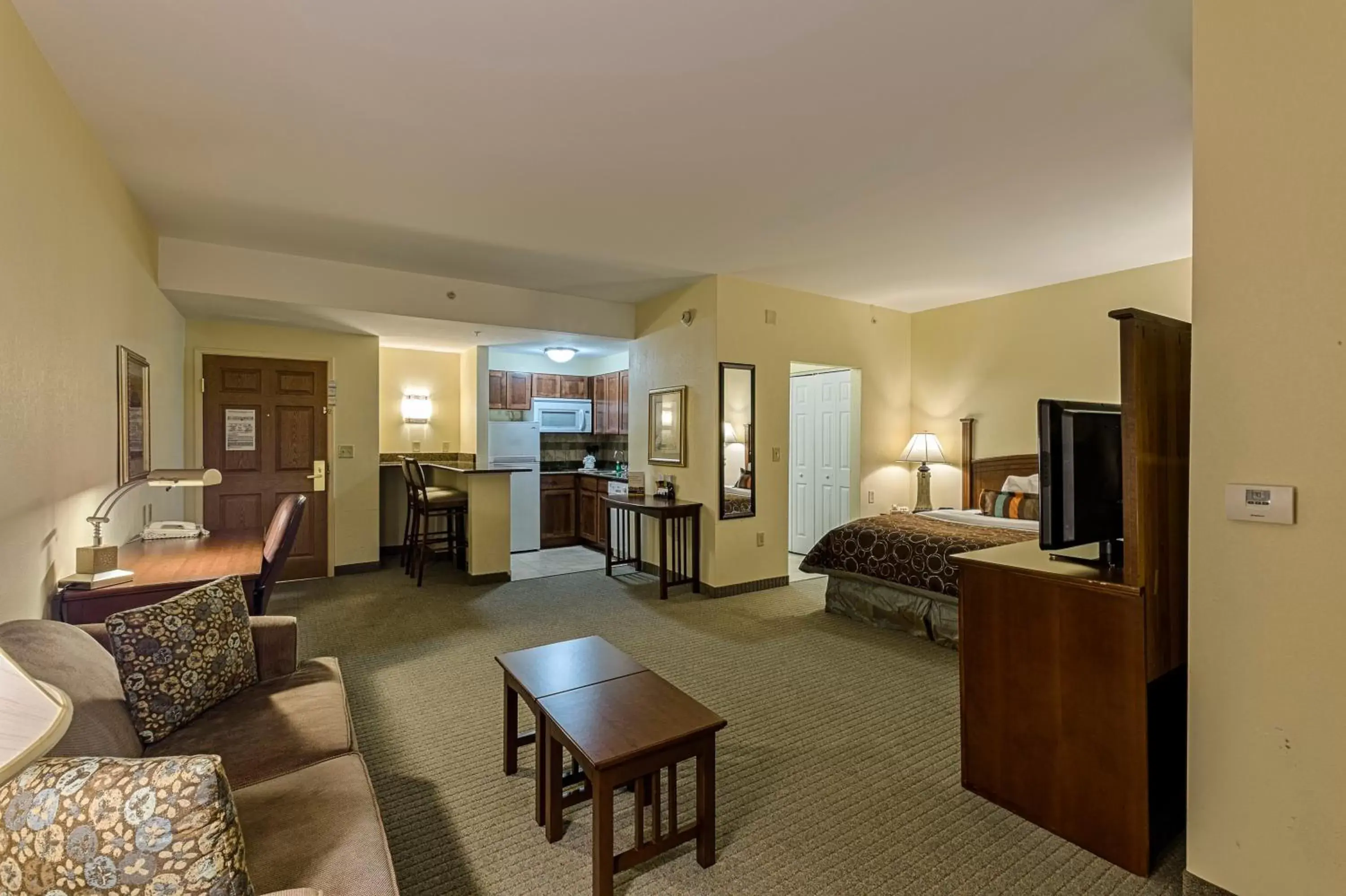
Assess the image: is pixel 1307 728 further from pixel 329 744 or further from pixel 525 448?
pixel 525 448

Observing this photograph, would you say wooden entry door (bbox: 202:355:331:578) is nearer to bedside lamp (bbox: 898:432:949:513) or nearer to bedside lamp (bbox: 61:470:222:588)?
bedside lamp (bbox: 61:470:222:588)

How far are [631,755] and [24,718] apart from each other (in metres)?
1.28

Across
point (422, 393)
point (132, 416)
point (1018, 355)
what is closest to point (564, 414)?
point (422, 393)

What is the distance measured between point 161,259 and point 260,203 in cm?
114

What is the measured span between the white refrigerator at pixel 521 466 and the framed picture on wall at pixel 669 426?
1739 mm

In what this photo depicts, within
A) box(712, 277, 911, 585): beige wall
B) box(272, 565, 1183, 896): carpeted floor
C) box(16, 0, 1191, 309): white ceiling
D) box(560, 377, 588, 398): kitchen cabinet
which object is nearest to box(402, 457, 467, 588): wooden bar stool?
box(272, 565, 1183, 896): carpeted floor

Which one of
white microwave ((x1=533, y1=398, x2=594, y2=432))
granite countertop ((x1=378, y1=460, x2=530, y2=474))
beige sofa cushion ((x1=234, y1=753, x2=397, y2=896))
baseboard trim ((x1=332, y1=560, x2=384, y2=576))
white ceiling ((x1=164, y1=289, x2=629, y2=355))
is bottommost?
baseboard trim ((x1=332, y1=560, x2=384, y2=576))

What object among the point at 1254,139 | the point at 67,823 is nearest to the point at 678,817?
the point at 67,823

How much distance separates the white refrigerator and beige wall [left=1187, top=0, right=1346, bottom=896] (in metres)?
5.81

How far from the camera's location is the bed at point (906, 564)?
12.5 feet

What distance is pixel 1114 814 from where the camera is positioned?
1.85 meters

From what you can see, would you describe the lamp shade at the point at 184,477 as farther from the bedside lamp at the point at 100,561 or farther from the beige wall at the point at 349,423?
the beige wall at the point at 349,423

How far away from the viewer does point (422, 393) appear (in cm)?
685

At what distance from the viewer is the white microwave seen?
7367 mm
